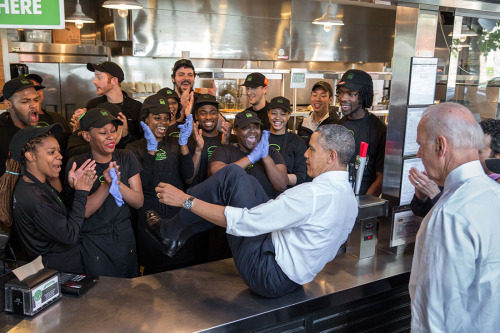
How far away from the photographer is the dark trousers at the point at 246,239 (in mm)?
2492

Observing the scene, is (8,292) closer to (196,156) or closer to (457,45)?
(196,156)

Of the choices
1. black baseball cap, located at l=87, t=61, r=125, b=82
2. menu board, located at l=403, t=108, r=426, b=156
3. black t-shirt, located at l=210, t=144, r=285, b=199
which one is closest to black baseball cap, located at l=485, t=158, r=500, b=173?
menu board, located at l=403, t=108, r=426, b=156

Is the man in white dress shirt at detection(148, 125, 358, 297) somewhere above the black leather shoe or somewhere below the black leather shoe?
above

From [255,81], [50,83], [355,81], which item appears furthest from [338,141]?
[50,83]

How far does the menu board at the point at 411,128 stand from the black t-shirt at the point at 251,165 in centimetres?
89

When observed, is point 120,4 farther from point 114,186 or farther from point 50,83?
point 114,186

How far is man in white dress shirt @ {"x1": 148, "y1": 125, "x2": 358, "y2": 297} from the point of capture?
2.37 meters

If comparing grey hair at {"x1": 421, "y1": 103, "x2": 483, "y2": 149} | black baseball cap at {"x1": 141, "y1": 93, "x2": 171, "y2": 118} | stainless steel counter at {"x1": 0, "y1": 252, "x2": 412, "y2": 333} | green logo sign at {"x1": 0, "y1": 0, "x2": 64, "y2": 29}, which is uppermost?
green logo sign at {"x1": 0, "y1": 0, "x2": 64, "y2": 29}

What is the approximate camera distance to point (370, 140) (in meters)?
3.65

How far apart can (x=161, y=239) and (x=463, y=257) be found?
1758mm

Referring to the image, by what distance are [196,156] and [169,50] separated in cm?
460

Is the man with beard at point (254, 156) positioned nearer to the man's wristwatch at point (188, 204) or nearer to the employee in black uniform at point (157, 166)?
the employee in black uniform at point (157, 166)

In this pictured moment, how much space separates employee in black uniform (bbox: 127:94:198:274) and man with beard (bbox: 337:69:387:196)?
1252 mm

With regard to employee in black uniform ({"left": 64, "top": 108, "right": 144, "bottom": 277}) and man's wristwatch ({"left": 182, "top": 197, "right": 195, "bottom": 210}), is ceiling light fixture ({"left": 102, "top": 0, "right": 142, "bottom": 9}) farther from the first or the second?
man's wristwatch ({"left": 182, "top": 197, "right": 195, "bottom": 210})
